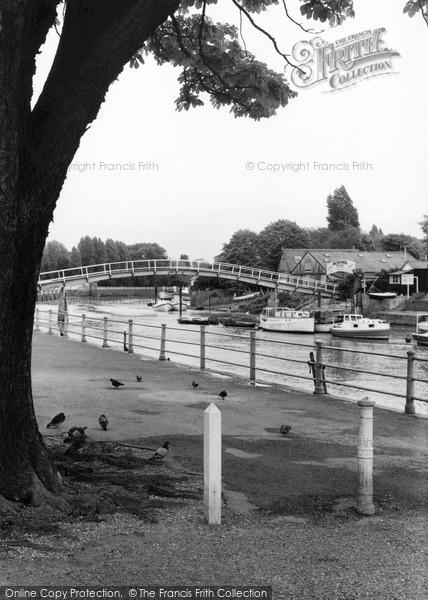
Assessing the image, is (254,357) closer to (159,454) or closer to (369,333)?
(159,454)

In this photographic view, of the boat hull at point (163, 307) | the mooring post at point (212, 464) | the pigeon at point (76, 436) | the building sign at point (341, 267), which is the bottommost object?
the boat hull at point (163, 307)

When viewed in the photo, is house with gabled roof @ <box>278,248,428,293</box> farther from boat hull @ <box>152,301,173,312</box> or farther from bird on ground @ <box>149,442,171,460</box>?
bird on ground @ <box>149,442,171,460</box>

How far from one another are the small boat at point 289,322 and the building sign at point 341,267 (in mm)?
23234

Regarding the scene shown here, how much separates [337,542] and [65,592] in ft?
6.69

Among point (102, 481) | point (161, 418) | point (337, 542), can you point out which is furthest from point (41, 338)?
point (337, 542)

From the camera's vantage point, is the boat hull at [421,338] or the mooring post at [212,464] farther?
the boat hull at [421,338]

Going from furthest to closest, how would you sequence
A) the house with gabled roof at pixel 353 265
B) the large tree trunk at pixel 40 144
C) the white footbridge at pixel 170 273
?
the house with gabled roof at pixel 353 265 → the white footbridge at pixel 170 273 → the large tree trunk at pixel 40 144

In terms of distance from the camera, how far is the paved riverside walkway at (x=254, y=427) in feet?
22.2

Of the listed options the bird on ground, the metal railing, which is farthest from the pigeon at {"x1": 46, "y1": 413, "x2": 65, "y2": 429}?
the metal railing

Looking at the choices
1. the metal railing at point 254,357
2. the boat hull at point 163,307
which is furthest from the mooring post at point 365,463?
the boat hull at point 163,307

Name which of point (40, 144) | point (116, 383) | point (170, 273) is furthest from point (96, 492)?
point (170, 273)

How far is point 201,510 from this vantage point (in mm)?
5668

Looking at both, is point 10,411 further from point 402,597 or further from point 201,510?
point 402,597

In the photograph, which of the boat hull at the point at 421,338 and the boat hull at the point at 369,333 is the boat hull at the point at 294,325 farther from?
the boat hull at the point at 421,338
